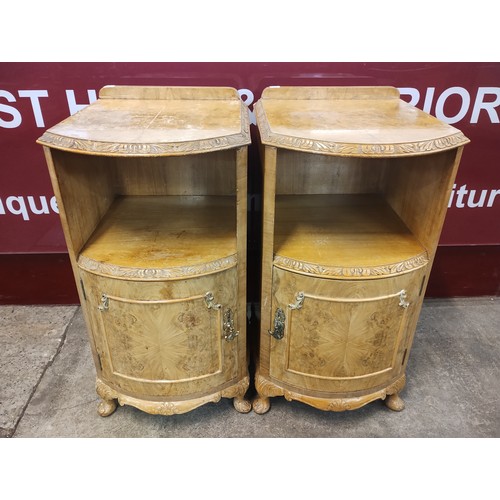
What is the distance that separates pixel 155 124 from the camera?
1329 mm

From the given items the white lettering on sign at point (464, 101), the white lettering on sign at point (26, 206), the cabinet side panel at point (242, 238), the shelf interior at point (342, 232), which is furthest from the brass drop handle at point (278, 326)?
the white lettering on sign at point (26, 206)

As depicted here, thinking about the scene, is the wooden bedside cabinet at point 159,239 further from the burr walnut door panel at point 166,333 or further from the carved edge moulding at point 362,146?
the carved edge moulding at point 362,146

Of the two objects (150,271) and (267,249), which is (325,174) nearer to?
(267,249)

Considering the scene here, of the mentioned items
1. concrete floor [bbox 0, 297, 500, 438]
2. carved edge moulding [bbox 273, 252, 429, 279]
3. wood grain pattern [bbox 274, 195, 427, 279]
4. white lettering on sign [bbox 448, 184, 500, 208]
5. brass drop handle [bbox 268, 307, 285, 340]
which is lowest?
concrete floor [bbox 0, 297, 500, 438]

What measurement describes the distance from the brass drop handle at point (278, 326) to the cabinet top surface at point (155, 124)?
0.61 meters

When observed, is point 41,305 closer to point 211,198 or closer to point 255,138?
point 211,198

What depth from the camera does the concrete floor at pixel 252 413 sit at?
1668 mm

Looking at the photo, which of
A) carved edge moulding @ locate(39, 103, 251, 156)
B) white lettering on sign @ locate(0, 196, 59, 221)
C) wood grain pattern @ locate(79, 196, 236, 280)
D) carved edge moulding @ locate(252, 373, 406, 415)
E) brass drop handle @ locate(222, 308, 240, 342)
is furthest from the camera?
white lettering on sign @ locate(0, 196, 59, 221)

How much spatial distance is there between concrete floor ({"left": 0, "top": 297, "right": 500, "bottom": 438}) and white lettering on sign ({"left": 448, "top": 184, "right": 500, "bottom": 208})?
0.61 m

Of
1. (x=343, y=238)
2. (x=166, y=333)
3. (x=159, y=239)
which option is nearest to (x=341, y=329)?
(x=343, y=238)

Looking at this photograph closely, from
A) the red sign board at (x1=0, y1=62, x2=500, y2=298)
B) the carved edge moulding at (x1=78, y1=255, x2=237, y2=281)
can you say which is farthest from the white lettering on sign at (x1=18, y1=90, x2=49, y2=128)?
the carved edge moulding at (x1=78, y1=255, x2=237, y2=281)

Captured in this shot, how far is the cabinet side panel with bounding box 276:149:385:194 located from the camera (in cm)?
174

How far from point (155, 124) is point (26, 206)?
1.01 metres

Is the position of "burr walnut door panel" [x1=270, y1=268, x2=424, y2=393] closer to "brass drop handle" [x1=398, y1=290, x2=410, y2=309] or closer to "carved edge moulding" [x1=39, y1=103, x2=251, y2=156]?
"brass drop handle" [x1=398, y1=290, x2=410, y2=309]
